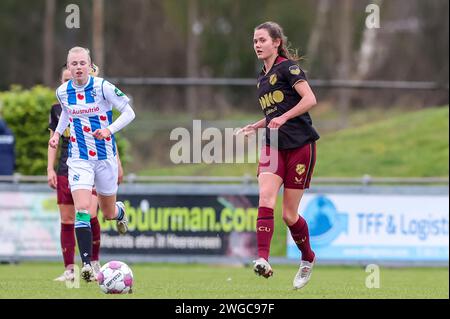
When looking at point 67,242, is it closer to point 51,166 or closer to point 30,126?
point 51,166

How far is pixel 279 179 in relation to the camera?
31.4 ft

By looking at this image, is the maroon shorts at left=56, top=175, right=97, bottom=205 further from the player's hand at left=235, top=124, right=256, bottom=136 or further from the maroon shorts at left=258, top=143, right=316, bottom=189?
the maroon shorts at left=258, top=143, right=316, bottom=189

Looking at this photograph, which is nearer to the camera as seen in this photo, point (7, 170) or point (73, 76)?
point (73, 76)

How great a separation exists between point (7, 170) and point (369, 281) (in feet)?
24.0

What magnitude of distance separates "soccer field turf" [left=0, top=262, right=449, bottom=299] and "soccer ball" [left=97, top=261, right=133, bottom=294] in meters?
0.10

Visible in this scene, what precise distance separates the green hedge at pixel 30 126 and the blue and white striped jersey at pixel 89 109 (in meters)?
8.62

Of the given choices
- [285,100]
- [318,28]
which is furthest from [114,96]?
[318,28]

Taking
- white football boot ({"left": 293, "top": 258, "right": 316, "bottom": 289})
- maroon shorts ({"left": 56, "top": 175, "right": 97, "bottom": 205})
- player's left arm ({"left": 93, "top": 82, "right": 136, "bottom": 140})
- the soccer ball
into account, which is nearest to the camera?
the soccer ball

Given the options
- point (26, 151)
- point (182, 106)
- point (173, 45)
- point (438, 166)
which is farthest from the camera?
point (173, 45)

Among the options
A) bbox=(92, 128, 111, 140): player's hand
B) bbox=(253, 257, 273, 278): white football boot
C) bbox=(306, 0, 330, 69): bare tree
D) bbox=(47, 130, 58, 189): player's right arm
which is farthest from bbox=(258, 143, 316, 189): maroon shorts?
bbox=(306, 0, 330, 69): bare tree

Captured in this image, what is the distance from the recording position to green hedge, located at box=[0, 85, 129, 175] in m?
18.7

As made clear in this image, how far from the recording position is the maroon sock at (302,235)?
9891 millimetres

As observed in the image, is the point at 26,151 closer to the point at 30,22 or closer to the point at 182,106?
the point at 182,106
